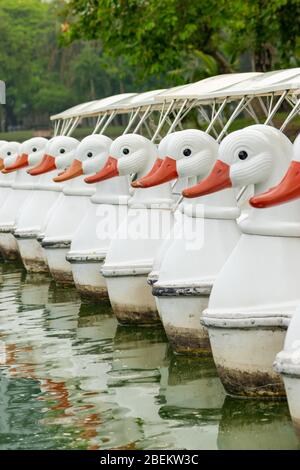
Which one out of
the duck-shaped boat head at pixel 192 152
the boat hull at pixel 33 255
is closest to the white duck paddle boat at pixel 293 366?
the duck-shaped boat head at pixel 192 152

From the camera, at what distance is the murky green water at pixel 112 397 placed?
921 centimetres

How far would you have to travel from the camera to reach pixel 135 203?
1425 cm

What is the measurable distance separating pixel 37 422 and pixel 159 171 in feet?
13.1

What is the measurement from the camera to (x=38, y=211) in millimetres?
19797

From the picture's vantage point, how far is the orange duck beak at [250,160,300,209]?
968cm

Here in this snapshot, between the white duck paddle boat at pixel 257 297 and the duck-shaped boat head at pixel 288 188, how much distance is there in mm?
298

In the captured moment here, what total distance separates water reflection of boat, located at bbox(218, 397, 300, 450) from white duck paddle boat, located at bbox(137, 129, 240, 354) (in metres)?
1.61

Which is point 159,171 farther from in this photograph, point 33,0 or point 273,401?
point 33,0

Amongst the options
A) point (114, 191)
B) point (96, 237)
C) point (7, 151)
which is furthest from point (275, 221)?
point (7, 151)

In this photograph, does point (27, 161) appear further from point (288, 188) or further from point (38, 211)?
point (288, 188)

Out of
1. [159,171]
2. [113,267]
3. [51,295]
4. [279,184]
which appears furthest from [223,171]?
[51,295]

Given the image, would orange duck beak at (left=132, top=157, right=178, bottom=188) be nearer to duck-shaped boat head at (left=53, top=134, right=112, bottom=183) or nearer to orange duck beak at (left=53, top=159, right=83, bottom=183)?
duck-shaped boat head at (left=53, top=134, right=112, bottom=183)

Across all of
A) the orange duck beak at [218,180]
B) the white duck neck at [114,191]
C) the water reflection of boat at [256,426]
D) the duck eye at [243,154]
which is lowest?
the water reflection of boat at [256,426]

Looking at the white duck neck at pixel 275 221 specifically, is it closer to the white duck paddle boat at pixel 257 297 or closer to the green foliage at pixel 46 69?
the white duck paddle boat at pixel 257 297
